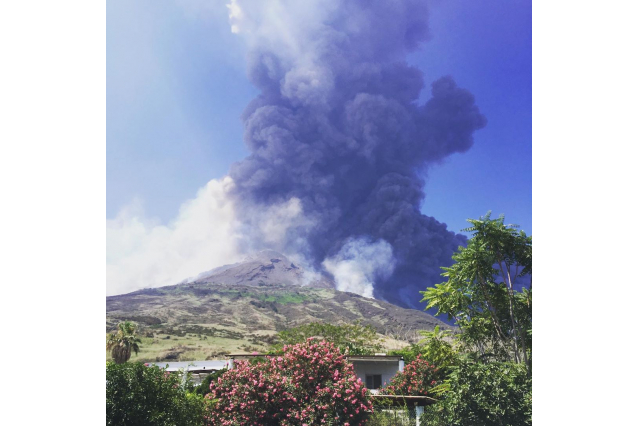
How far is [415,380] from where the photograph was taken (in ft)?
31.2

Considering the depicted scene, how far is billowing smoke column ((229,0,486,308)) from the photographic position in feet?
71.5

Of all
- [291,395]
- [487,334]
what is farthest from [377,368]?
[291,395]

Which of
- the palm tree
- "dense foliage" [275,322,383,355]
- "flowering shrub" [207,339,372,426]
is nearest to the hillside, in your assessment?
"dense foliage" [275,322,383,355]

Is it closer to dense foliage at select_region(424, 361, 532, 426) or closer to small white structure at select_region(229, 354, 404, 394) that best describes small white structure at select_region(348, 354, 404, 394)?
small white structure at select_region(229, 354, 404, 394)

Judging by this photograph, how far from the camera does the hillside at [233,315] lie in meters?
20.3

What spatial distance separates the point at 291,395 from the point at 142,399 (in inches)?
70.9

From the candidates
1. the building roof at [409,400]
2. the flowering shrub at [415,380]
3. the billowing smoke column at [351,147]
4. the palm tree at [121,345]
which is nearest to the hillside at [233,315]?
the billowing smoke column at [351,147]

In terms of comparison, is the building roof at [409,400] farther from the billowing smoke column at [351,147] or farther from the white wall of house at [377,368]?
the billowing smoke column at [351,147]

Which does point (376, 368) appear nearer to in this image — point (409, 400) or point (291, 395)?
point (409, 400)

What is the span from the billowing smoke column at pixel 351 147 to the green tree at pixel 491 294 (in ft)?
52.5

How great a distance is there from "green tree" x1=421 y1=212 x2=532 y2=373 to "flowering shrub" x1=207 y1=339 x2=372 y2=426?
2.58 m
